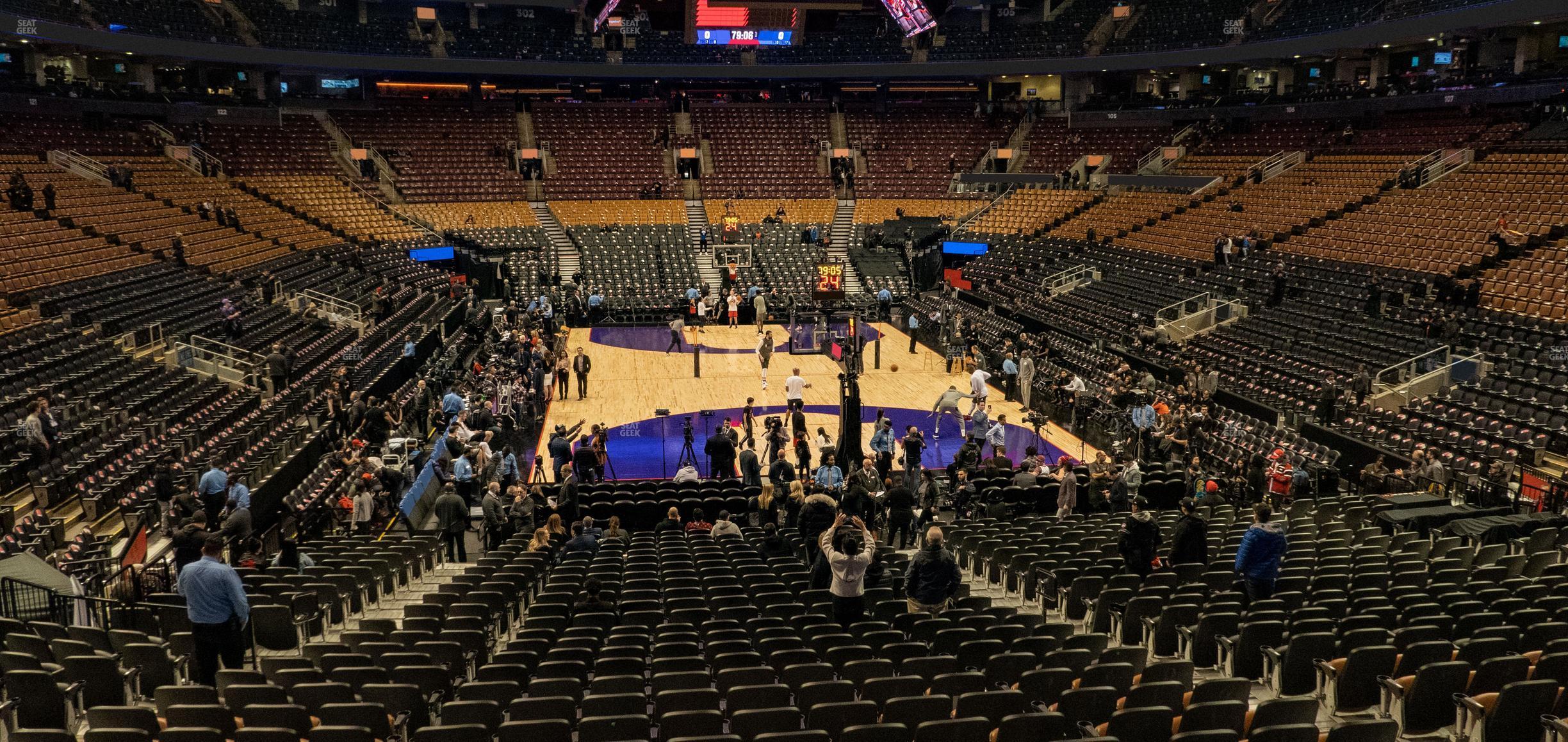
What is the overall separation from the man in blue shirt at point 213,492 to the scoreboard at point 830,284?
15930mm

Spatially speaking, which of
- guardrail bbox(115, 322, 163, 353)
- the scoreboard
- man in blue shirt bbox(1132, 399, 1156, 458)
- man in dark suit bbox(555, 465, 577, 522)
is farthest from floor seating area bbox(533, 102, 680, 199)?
man in dark suit bbox(555, 465, 577, 522)

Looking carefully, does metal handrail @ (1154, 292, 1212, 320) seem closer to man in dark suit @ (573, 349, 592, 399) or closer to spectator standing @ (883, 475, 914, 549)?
man in dark suit @ (573, 349, 592, 399)

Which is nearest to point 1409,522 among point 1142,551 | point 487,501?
point 1142,551

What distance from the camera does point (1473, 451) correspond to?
54.3ft

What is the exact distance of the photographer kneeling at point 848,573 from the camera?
8.59m

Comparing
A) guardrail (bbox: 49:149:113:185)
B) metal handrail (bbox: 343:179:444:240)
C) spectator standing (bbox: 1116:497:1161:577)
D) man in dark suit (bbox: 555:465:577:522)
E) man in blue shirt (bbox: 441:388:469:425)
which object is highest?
guardrail (bbox: 49:149:113:185)

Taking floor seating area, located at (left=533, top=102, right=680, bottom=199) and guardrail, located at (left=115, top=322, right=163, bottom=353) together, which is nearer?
guardrail, located at (left=115, top=322, right=163, bottom=353)

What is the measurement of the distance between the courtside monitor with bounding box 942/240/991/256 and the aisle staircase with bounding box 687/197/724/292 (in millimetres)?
8693

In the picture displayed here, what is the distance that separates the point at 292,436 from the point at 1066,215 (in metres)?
30.7

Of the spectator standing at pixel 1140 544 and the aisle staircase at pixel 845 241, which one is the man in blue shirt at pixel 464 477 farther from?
the aisle staircase at pixel 845 241

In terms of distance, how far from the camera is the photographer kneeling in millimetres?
8594

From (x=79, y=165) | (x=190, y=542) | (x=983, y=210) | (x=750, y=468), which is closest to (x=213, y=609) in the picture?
(x=190, y=542)

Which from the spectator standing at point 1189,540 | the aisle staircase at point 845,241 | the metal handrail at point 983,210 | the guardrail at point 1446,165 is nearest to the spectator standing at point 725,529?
the spectator standing at point 1189,540

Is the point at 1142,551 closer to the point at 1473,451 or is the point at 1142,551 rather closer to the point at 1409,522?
the point at 1409,522
